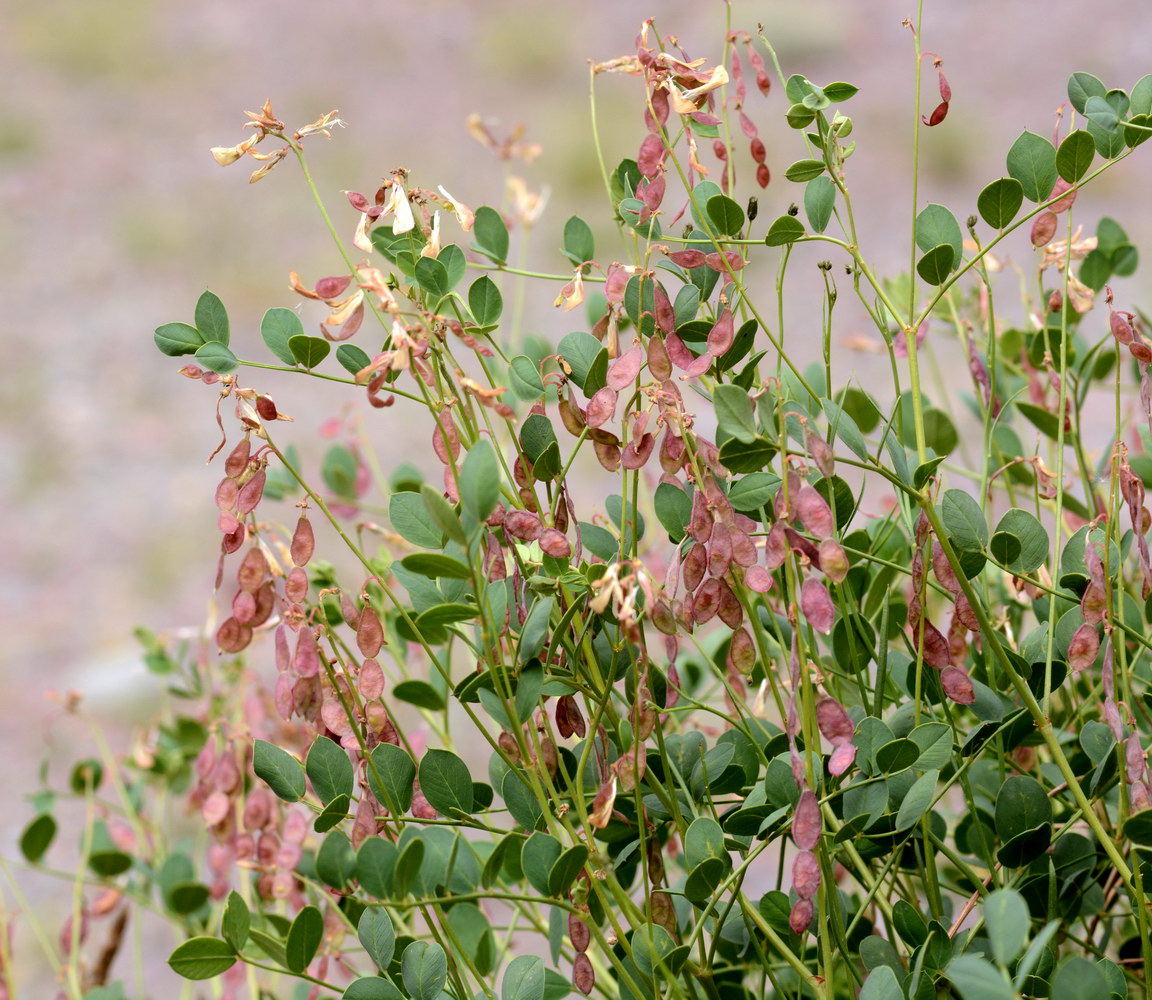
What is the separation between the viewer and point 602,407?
0.41 metres

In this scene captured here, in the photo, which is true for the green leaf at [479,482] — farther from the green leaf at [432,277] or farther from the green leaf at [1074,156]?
the green leaf at [1074,156]

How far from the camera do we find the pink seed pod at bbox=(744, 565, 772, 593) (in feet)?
1.22

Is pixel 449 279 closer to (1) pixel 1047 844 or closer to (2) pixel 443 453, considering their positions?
(2) pixel 443 453

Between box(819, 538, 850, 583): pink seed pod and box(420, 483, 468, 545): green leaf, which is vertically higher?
box(420, 483, 468, 545): green leaf

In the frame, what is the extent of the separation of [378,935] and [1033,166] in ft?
1.19

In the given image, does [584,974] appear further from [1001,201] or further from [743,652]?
[1001,201]

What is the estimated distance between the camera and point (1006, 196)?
44 cm

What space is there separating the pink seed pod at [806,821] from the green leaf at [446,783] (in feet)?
0.38

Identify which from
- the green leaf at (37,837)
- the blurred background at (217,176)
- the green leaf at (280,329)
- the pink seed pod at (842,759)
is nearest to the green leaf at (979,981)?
the pink seed pod at (842,759)

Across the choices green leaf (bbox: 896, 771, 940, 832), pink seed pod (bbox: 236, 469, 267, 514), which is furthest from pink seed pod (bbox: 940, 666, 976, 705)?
pink seed pod (bbox: 236, 469, 267, 514)

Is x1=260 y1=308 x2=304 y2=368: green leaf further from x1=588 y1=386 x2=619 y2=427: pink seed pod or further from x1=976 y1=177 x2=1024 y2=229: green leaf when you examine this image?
x1=976 y1=177 x2=1024 y2=229: green leaf

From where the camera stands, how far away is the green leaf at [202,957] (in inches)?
15.1

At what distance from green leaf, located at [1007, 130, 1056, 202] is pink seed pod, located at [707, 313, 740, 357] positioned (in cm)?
14

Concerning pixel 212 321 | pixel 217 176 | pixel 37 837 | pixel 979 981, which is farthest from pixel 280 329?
pixel 217 176
